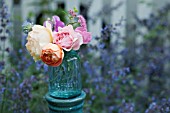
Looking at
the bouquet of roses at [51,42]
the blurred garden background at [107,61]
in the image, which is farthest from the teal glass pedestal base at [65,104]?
the blurred garden background at [107,61]

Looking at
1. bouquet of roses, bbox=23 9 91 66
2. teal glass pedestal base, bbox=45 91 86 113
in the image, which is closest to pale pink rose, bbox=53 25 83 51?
bouquet of roses, bbox=23 9 91 66

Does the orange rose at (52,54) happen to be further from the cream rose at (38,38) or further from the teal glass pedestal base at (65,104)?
the teal glass pedestal base at (65,104)

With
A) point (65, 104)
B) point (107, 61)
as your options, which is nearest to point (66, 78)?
point (65, 104)

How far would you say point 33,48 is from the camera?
119 centimetres

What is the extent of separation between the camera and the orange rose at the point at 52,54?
1148mm

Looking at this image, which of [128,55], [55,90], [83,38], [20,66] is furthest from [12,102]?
[128,55]

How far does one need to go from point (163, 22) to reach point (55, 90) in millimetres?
1549

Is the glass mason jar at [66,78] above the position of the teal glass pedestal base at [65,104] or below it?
above

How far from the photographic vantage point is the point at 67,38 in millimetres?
1193

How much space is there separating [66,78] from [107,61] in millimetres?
959

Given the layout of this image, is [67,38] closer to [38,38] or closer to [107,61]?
[38,38]

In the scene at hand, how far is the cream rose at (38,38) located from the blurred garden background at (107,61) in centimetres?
50

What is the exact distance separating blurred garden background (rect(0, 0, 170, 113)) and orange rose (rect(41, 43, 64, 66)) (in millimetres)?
529

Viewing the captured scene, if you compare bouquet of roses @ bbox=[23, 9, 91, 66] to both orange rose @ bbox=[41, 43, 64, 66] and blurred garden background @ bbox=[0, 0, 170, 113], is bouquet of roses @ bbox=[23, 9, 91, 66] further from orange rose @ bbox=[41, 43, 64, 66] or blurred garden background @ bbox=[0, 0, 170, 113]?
blurred garden background @ bbox=[0, 0, 170, 113]
